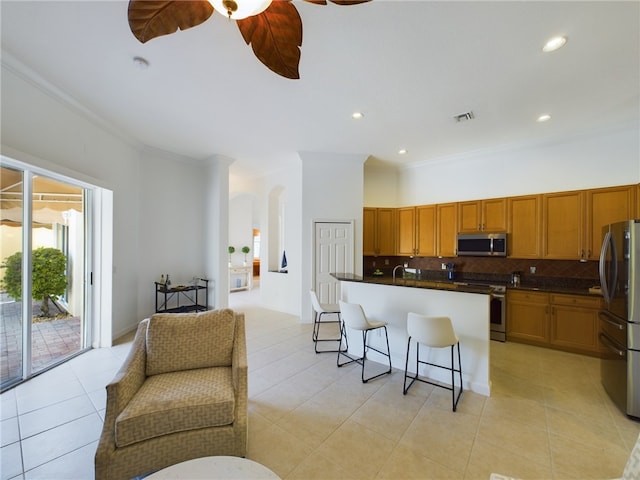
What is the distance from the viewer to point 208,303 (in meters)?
5.32

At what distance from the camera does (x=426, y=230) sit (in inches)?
201

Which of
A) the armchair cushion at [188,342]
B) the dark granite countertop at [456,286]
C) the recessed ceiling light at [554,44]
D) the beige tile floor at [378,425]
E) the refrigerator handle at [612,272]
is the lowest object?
the beige tile floor at [378,425]

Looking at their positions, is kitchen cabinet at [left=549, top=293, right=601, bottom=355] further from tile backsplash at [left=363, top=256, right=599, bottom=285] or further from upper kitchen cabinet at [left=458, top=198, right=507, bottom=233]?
upper kitchen cabinet at [left=458, top=198, right=507, bottom=233]

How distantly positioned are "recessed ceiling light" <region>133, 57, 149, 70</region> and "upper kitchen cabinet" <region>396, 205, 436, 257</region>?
4542 millimetres

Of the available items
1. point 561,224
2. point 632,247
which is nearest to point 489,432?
point 632,247

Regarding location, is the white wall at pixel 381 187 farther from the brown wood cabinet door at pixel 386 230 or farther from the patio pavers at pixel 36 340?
the patio pavers at pixel 36 340

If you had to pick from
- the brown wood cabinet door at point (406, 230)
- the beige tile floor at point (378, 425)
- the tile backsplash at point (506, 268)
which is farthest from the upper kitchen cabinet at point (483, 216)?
the beige tile floor at point (378, 425)

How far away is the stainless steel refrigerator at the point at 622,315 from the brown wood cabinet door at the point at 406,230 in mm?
2764

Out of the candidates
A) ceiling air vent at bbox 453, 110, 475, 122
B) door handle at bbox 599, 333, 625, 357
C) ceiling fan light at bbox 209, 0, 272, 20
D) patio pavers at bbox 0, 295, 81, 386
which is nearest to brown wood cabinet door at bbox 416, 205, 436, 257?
ceiling air vent at bbox 453, 110, 475, 122

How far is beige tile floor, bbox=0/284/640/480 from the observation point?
181cm

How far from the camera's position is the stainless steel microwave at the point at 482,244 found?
428cm

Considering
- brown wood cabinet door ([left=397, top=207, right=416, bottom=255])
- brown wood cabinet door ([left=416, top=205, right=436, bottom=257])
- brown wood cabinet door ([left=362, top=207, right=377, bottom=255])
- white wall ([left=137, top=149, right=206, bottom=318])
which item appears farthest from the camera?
brown wood cabinet door ([left=362, top=207, right=377, bottom=255])

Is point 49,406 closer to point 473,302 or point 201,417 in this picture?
point 201,417

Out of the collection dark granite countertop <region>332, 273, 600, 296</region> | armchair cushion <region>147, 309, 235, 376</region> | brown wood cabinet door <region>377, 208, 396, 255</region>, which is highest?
brown wood cabinet door <region>377, 208, 396, 255</region>
